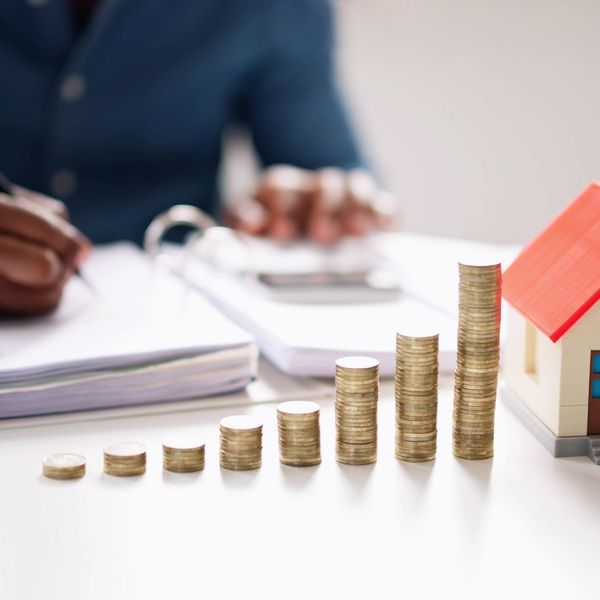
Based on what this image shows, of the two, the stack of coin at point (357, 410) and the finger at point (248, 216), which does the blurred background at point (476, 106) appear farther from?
the stack of coin at point (357, 410)

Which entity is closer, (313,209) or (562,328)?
(562,328)

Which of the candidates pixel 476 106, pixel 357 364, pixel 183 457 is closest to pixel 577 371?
pixel 357 364

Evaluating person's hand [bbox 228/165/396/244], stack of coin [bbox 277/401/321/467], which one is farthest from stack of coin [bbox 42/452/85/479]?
person's hand [bbox 228/165/396/244]

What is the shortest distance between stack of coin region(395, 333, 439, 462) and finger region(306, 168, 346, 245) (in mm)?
760

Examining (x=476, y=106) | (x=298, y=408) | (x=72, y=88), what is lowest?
(x=476, y=106)

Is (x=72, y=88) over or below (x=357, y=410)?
over

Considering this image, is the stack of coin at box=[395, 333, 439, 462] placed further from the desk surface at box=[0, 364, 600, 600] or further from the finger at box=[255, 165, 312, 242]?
the finger at box=[255, 165, 312, 242]

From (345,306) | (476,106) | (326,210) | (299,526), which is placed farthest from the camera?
(476,106)

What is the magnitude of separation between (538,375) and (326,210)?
75cm

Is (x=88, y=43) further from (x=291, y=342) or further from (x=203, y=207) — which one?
(x=291, y=342)

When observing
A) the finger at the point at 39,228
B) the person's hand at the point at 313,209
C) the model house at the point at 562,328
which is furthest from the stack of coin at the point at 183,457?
the person's hand at the point at 313,209

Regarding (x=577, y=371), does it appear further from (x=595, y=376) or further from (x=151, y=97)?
(x=151, y=97)

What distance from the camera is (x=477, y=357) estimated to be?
590mm

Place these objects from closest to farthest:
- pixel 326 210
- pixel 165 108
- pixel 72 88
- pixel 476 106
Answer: pixel 326 210 < pixel 72 88 < pixel 165 108 < pixel 476 106
